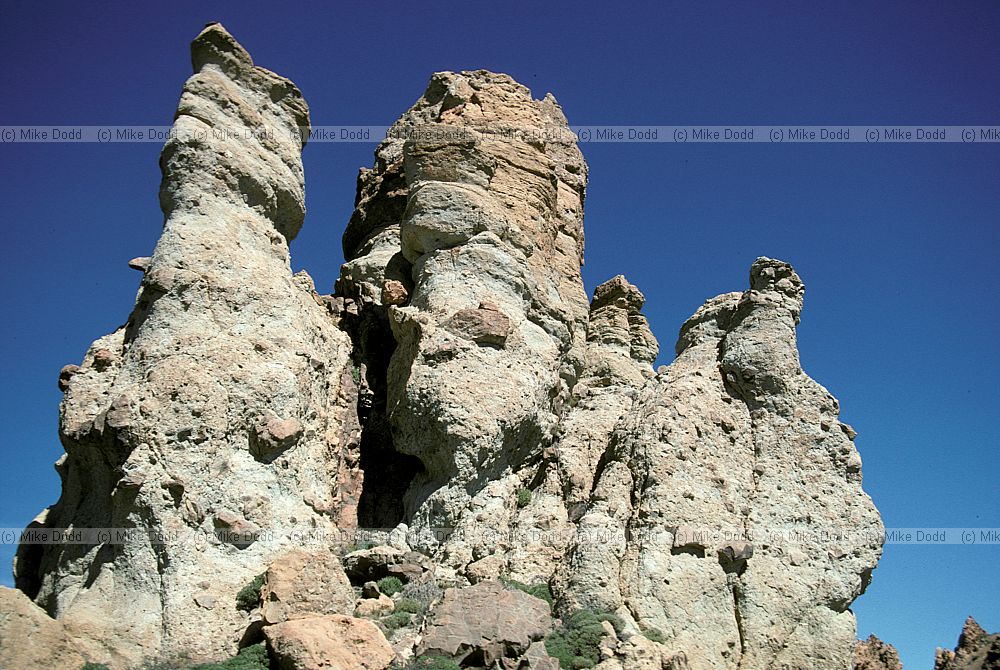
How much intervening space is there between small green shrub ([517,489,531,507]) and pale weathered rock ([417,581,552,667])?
2734 millimetres

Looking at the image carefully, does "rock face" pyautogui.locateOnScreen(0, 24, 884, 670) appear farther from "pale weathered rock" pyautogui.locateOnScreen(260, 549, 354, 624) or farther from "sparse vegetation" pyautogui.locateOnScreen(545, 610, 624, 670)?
"sparse vegetation" pyautogui.locateOnScreen(545, 610, 624, 670)

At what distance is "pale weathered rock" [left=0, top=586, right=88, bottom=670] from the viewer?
41.5ft

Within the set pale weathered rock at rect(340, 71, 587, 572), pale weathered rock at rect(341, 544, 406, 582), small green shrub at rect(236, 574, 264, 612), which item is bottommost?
small green shrub at rect(236, 574, 264, 612)

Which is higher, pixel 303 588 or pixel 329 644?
pixel 303 588

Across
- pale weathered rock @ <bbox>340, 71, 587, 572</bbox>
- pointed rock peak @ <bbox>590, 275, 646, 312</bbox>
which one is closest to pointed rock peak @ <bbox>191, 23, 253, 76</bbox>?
pale weathered rock @ <bbox>340, 71, 587, 572</bbox>

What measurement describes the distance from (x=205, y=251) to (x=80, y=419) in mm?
3636

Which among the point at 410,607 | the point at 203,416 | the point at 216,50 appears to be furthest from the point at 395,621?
the point at 216,50

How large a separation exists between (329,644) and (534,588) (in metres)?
4.29

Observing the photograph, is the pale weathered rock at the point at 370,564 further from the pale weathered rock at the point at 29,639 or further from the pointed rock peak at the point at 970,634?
the pointed rock peak at the point at 970,634

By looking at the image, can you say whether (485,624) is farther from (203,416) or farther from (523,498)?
(203,416)

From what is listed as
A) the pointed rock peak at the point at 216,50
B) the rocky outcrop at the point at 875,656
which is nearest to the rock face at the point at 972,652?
the rocky outcrop at the point at 875,656

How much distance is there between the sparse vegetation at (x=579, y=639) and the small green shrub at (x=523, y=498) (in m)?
2.97

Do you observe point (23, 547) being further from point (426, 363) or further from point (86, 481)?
point (426, 363)

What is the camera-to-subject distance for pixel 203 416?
1605 cm
